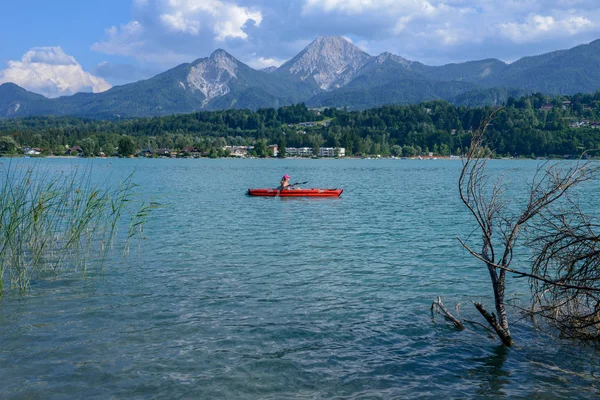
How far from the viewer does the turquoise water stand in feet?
26.2

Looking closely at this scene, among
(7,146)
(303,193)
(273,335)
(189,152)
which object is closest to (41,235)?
(7,146)

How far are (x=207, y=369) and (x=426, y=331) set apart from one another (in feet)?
14.9

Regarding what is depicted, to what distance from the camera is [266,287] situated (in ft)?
44.0

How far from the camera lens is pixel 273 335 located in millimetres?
10016

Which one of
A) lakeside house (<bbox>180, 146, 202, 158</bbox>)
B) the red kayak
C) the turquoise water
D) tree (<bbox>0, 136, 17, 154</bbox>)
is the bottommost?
the turquoise water

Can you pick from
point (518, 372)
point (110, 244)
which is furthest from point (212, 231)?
point (518, 372)

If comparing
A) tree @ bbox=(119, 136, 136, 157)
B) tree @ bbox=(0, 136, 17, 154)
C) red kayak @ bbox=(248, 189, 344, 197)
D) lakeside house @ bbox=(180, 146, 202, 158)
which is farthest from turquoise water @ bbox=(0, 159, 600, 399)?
lakeside house @ bbox=(180, 146, 202, 158)

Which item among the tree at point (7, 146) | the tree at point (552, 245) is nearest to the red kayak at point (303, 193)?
the tree at point (7, 146)

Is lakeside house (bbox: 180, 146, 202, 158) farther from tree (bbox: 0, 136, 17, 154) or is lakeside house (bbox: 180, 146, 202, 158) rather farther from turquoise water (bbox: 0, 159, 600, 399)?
tree (bbox: 0, 136, 17, 154)

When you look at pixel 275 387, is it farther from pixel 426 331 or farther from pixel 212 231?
pixel 212 231

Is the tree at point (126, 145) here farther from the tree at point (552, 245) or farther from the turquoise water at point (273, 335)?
the tree at point (552, 245)

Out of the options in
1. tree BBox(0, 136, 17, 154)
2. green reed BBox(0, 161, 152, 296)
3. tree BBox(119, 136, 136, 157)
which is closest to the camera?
green reed BBox(0, 161, 152, 296)

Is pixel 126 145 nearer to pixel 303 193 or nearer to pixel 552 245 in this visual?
pixel 303 193

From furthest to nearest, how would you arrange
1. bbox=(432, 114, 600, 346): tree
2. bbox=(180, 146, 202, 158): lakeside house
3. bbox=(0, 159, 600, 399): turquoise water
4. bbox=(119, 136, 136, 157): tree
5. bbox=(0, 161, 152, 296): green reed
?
bbox=(180, 146, 202, 158): lakeside house, bbox=(119, 136, 136, 157): tree, bbox=(0, 161, 152, 296): green reed, bbox=(0, 159, 600, 399): turquoise water, bbox=(432, 114, 600, 346): tree
